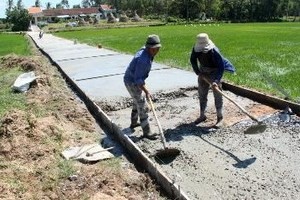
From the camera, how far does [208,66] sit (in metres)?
7.89

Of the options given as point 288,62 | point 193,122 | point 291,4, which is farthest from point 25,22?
point 193,122

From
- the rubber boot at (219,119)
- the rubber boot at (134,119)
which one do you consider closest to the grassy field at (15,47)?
the rubber boot at (134,119)

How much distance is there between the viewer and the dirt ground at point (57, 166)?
5.49 m

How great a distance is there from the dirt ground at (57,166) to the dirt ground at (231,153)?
2.11 ft

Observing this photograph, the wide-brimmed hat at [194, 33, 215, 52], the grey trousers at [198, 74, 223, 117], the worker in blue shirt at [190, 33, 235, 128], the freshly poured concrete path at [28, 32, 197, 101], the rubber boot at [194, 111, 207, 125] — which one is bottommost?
the freshly poured concrete path at [28, 32, 197, 101]

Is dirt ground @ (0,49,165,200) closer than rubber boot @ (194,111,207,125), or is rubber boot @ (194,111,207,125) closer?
dirt ground @ (0,49,165,200)

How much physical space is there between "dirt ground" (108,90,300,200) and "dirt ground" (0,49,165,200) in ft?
2.11

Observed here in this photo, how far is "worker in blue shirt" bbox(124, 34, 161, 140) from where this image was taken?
7029 mm

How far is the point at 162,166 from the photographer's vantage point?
6414mm

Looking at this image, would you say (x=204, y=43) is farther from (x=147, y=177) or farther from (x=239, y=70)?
(x=239, y=70)

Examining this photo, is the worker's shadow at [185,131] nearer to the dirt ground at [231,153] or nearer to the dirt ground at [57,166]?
the dirt ground at [231,153]

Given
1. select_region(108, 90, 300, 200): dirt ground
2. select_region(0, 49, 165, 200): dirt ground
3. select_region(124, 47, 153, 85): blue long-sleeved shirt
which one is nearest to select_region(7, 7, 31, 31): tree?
select_region(0, 49, 165, 200): dirt ground

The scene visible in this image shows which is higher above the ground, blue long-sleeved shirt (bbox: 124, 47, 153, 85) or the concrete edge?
blue long-sleeved shirt (bbox: 124, 47, 153, 85)

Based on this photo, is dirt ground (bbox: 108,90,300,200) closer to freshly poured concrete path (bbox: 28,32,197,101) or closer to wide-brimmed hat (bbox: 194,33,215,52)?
wide-brimmed hat (bbox: 194,33,215,52)
